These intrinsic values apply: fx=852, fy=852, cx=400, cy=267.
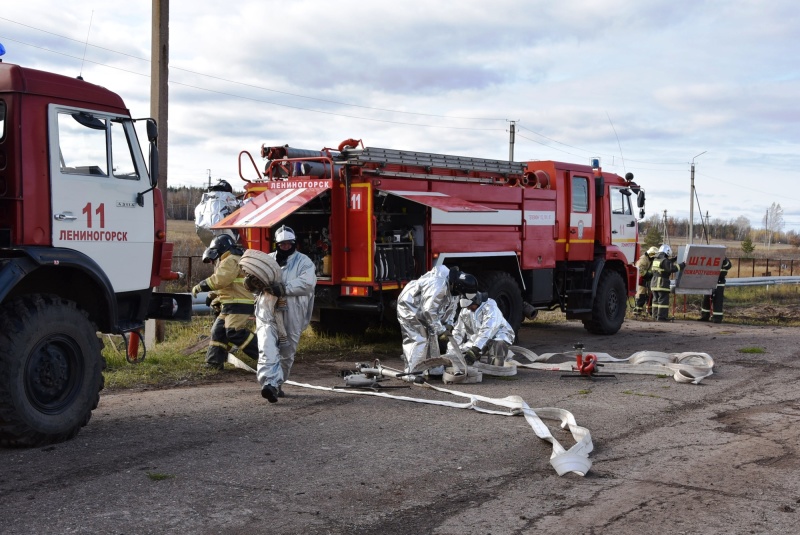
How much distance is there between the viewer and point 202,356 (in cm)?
1105

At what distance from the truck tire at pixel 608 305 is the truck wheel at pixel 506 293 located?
2535 millimetres

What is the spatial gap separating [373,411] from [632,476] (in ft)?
9.36

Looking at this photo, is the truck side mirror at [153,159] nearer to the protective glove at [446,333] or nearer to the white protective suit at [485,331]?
the protective glove at [446,333]

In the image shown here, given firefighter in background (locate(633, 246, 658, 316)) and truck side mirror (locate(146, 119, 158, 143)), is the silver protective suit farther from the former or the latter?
firefighter in background (locate(633, 246, 658, 316))

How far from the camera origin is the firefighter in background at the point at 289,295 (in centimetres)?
845

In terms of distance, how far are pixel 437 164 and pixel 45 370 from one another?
7.11 metres

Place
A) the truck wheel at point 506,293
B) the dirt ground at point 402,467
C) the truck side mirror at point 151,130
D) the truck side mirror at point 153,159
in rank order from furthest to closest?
the truck wheel at point 506,293
the truck side mirror at point 153,159
the truck side mirror at point 151,130
the dirt ground at point 402,467

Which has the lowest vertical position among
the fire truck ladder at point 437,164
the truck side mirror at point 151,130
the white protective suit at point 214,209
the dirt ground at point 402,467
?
the dirt ground at point 402,467

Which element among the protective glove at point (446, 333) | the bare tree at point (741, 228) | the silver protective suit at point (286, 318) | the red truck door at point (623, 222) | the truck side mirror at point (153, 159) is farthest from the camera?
the bare tree at point (741, 228)

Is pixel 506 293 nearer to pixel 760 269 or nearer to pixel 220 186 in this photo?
pixel 220 186

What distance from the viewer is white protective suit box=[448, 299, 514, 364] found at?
1034cm

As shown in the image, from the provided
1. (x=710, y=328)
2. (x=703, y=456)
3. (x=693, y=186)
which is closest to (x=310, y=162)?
(x=703, y=456)

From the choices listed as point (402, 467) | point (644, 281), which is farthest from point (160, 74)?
point (644, 281)

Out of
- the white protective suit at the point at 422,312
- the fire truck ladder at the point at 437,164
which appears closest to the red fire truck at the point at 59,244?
the white protective suit at the point at 422,312
